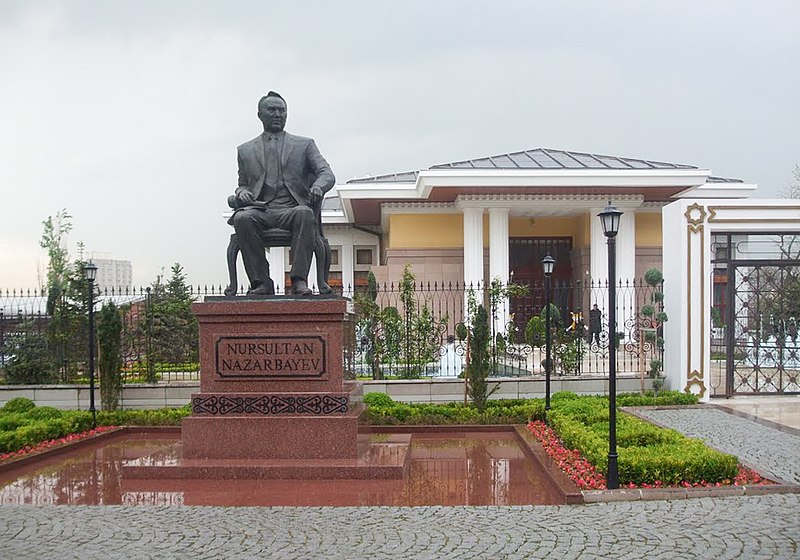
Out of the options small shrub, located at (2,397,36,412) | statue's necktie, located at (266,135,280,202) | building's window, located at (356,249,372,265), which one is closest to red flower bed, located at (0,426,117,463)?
small shrub, located at (2,397,36,412)

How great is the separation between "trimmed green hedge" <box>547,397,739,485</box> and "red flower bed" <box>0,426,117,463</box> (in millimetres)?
5975

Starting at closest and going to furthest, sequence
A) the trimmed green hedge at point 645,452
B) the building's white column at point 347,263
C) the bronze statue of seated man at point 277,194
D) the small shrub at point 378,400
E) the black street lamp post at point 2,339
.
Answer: the trimmed green hedge at point 645,452
the bronze statue of seated man at point 277,194
the small shrub at point 378,400
the black street lamp post at point 2,339
the building's white column at point 347,263

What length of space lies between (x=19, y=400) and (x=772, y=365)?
12.2m

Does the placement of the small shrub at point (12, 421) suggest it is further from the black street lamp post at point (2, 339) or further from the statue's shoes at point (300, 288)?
the statue's shoes at point (300, 288)

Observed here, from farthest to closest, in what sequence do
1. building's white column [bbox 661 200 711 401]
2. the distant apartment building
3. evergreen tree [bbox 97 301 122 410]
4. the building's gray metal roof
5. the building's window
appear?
the distant apartment building, the building's window, the building's gray metal roof, building's white column [bbox 661 200 711 401], evergreen tree [bbox 97 301 122 410]

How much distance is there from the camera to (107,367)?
11.4 metres

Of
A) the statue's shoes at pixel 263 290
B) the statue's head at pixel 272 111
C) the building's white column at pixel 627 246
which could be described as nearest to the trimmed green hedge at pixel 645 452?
the statue's shoes at pixel 263 290

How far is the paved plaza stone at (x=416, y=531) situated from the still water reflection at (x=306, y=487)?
35 centimetres

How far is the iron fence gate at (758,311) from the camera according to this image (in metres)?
12.4

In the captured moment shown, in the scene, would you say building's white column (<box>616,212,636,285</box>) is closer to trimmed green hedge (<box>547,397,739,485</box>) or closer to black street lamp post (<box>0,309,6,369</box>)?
trimmed green hedge (<box>547,397,739,485</box>)

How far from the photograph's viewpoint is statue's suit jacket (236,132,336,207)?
7977 millimetres

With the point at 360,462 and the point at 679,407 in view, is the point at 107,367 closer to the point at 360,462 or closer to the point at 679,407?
the point at 360,462

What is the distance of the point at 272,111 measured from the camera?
7.98 m

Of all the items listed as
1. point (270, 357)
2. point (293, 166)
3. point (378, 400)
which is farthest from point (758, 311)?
point (270, 357)
